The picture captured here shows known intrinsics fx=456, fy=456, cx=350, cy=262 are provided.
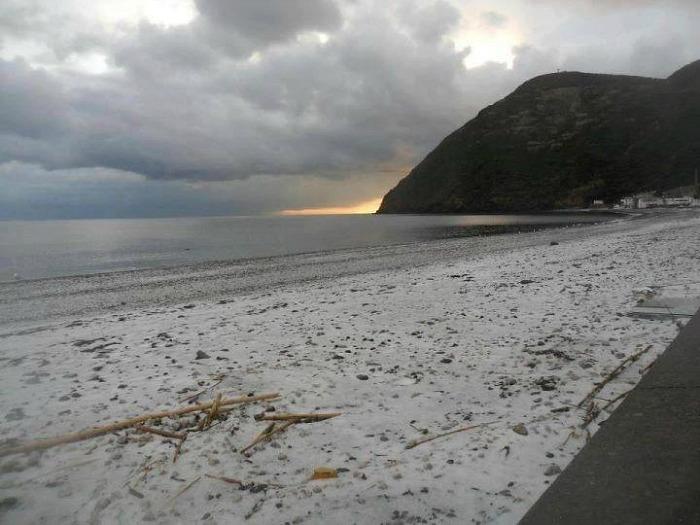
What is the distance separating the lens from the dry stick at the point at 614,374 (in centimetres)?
531

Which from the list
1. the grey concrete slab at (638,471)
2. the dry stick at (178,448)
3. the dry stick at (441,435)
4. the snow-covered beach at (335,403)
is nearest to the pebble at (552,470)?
the snow-covered beach at (335,403)

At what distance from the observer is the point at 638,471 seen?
10.3 feet

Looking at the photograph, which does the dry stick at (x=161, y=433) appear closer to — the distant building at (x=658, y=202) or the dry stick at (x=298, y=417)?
the dry stick at (x=298, y=417)

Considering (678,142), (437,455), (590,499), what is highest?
(678,142)

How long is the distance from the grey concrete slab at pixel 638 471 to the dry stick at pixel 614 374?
0.86m

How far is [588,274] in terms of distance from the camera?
14219 mm

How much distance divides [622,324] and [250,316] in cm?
813

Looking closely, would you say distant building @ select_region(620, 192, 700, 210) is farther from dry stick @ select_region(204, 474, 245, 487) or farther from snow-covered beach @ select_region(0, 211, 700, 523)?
dry stick @ select_region(204, 474, 245, 487)

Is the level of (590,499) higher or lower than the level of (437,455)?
higher

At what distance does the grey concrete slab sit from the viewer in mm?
2768

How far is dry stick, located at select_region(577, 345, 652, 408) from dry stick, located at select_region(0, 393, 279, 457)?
12.4ft

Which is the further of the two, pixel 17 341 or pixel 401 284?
pixel 401 284

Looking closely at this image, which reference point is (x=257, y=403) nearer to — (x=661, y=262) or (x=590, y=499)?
(x=590, y=499)

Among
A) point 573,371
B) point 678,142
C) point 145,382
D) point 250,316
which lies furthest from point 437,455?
point 678,142
